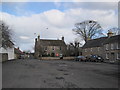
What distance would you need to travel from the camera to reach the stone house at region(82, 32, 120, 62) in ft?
137

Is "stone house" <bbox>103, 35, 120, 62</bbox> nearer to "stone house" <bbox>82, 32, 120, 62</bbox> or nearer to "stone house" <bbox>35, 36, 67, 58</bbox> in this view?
"stone house" <bbox>82, 32, 120, 62</bbox>

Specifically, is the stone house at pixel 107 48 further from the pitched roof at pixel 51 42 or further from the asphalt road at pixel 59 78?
the asphalt road at pixel 59 78

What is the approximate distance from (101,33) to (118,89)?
60159mm

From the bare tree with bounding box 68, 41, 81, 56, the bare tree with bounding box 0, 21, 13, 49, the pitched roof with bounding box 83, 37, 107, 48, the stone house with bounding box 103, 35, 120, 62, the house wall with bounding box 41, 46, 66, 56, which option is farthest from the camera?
the house wall with bounding box 41, 46, 66, 56

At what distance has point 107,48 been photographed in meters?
46.4

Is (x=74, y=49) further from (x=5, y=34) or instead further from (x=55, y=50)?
(x=5, y=34)

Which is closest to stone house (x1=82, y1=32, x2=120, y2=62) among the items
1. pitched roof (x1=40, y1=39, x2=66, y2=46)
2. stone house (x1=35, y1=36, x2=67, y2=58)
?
stone house (x1=35, y1=36, x2=67, y2=58)

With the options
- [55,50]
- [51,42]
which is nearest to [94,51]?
[55,50]

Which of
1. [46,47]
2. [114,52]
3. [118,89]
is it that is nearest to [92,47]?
[114,52]

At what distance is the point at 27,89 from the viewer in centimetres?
831

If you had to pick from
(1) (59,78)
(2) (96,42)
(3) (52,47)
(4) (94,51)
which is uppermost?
(2) (96,42)

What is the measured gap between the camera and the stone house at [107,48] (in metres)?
41.7

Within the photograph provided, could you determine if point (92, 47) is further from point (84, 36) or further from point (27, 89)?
point (27, 89)

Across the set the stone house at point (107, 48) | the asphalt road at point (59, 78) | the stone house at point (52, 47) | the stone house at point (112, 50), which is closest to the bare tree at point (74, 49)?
the stone house at point (52, 47)
